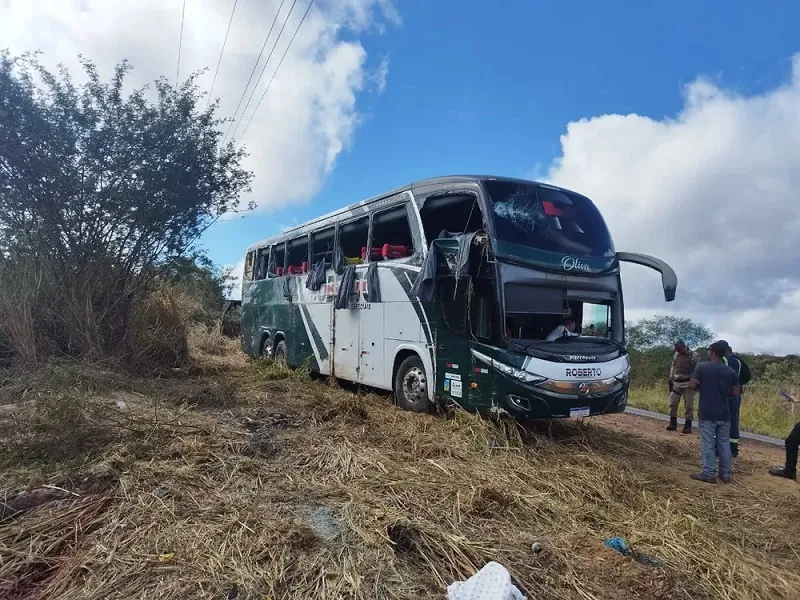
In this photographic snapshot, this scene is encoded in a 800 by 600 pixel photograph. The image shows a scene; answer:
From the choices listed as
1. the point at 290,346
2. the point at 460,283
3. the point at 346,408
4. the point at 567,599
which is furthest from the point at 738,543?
the point at 290,346

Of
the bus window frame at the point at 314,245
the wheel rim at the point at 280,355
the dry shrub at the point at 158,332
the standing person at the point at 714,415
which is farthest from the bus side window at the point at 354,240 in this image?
the standing person at the point at 714,415

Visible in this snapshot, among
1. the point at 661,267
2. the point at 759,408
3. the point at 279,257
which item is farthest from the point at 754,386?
the point at 279,257

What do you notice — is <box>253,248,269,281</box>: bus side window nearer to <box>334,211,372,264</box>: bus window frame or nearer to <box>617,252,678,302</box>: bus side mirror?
<box>334,211,372,264</box>: bus window frame

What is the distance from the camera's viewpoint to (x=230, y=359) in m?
16.5

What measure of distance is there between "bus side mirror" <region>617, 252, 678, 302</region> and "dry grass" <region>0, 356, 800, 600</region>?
2.23 meters

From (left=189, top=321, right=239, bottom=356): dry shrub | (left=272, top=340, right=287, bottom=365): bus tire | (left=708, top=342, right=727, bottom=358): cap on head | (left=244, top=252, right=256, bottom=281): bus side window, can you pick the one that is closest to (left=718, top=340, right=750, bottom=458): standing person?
(left=708, top=342, right=727, bottom=358): cap on head

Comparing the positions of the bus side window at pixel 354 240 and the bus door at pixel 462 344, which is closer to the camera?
the bus door at pixel 462 344

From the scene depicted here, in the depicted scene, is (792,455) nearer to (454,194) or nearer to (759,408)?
(454,194)

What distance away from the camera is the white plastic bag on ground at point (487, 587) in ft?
10.1

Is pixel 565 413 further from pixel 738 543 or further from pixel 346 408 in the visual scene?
pixel 346 408

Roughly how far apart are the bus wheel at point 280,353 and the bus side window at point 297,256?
1778 millimetres

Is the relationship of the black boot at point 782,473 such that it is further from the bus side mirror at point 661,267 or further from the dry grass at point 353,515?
the bus side mirror at point 661,267

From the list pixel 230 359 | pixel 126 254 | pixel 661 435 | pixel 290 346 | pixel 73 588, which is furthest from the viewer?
pixel 230 359

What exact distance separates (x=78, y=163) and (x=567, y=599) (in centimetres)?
1095
